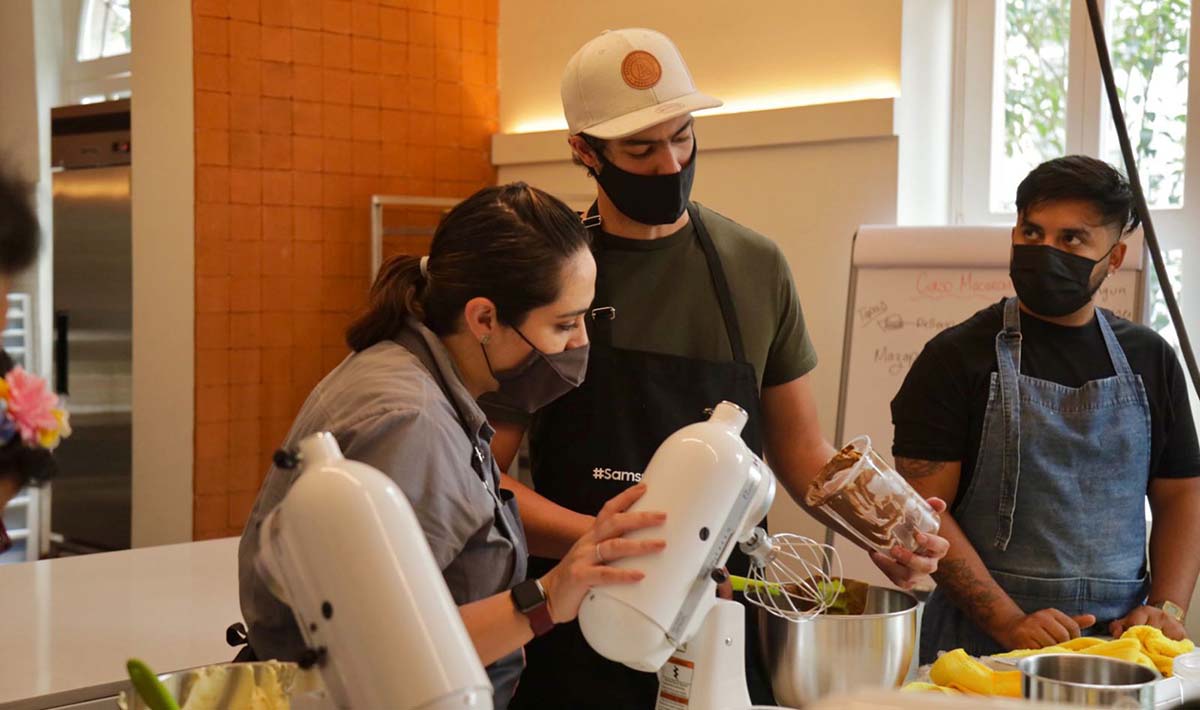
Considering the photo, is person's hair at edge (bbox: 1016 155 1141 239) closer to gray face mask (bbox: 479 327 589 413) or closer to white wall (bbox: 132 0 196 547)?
gray face mask (bbox: 479 327 589 413)

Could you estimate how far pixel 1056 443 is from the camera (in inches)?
91.2

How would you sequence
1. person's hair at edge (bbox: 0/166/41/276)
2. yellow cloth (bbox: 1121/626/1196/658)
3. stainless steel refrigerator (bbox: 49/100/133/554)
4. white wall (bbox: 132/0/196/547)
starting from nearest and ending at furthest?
1. person's hair at edge (bbox: 0/166/41/276)
2. yellow cloth (bbox: 1121/626/1196/658)
3. white wall (bbox: 132/0/196/547)
4. stainless steel refrigerator (bbox: 49/100/133/554)

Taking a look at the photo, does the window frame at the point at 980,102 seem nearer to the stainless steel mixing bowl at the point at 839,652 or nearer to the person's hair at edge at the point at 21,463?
the stainless steel mixing bowl at the point at 839,652

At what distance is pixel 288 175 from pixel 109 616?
2.78 m

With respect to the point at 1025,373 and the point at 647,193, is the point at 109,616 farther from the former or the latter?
the point at 1025,373

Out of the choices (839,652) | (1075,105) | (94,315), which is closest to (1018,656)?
(839,652)

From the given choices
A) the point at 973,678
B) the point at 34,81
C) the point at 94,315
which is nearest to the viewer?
the point at 973,678

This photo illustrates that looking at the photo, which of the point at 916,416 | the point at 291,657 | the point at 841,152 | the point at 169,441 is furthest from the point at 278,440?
the point at 291,657

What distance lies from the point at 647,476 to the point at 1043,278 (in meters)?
1.24

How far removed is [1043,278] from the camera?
2357mm

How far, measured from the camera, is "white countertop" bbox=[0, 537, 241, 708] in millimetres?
1980

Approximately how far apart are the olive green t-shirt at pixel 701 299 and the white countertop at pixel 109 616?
888mm

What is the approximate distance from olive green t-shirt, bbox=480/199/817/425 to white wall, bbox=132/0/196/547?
286 centimetres

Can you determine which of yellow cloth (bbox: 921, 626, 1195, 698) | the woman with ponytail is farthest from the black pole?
the woman with ponytail
